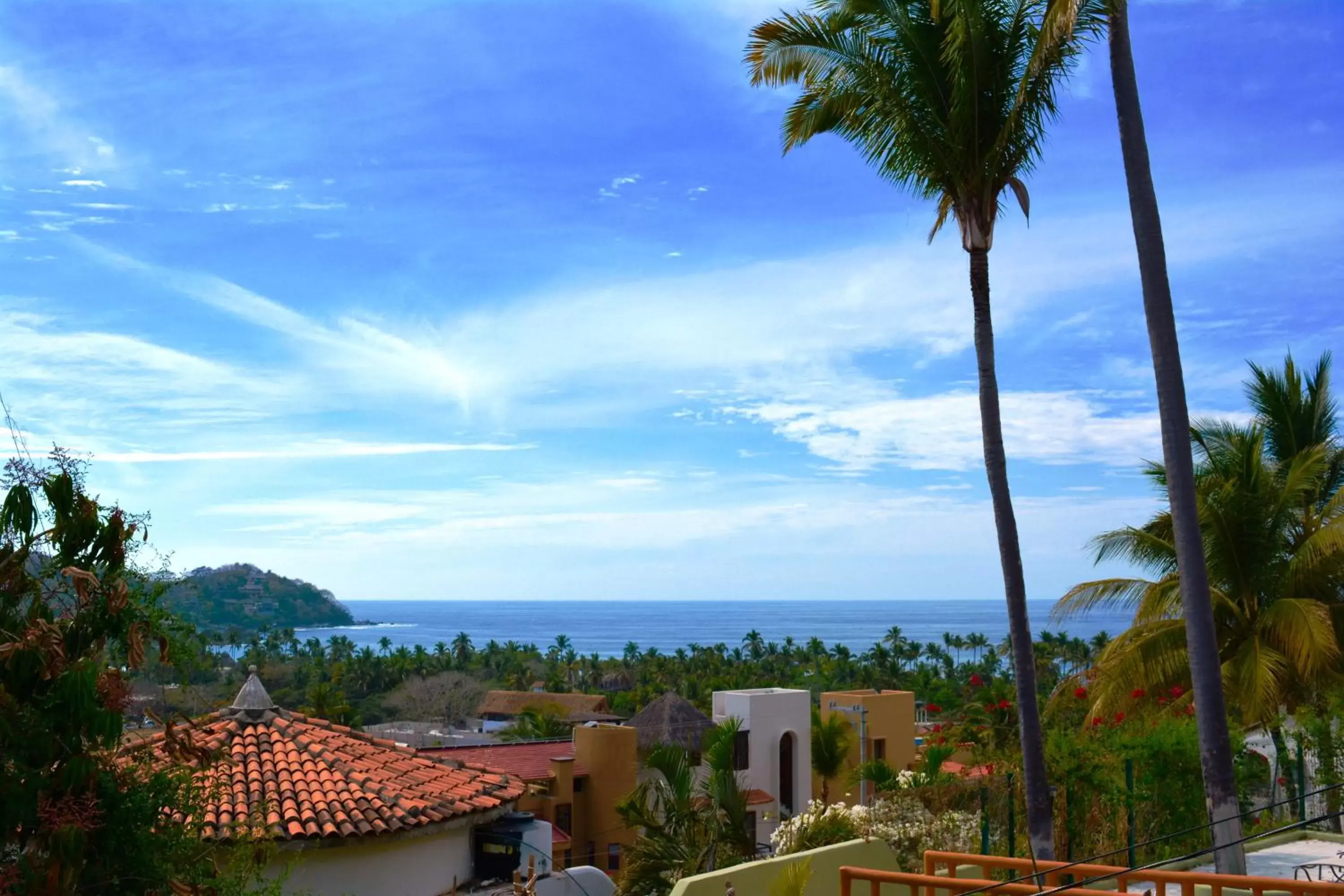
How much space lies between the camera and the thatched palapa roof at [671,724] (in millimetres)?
37031

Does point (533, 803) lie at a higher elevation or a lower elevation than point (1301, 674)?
lower

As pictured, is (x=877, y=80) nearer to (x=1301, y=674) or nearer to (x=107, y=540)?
(x=107, y=540)

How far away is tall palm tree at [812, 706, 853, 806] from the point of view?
36500mm

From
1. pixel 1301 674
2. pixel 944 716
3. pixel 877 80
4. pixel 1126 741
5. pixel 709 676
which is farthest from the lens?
pixel 709 676

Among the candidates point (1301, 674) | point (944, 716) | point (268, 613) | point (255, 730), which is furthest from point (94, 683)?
point (268, 613)

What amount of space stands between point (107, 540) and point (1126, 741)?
11891mm

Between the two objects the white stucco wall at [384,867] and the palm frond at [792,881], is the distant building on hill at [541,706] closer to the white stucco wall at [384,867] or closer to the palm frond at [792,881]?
the white stucco wall at [384,867]

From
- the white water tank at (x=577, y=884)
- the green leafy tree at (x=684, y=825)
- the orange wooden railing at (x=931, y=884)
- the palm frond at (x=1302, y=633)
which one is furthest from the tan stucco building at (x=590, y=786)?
the orange wooden railing at (x=931, y=884)

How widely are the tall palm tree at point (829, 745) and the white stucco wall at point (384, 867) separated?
2452 centimetres

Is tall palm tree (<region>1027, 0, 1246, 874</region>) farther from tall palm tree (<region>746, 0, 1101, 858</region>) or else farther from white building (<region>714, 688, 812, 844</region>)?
white building (<region>714, 688, 812, 844</region>)

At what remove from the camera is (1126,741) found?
45.8 feet

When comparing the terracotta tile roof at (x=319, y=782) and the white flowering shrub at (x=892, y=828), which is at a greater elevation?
the terracotta tile roof at (x=319, y=782)

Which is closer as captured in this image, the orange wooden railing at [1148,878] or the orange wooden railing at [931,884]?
the orange wooden railing at [1148,878]

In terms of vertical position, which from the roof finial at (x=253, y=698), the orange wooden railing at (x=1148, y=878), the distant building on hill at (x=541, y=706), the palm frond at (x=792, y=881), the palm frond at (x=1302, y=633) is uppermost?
the palm frond at (x=1302, y=633)
